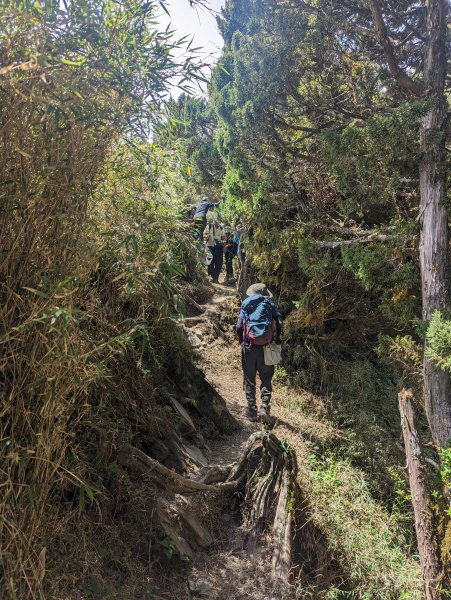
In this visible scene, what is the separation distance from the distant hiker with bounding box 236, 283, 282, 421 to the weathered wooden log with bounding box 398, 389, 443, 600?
1.85 meters

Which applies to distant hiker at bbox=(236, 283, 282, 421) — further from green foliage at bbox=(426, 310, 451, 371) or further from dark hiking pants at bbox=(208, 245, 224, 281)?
dark hiking pants at bbox=(208, 245, 224, 281)

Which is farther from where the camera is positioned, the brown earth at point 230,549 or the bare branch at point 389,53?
the bare branch at point 389,53

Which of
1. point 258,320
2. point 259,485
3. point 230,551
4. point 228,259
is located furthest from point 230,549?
point 228,259

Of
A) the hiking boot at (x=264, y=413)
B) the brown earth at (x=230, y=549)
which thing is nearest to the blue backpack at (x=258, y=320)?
the hiking boot at (x=264, y=413)

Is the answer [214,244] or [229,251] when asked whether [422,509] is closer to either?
[214,244]

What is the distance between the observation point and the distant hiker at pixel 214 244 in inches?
454

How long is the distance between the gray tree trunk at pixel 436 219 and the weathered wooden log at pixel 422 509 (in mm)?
715

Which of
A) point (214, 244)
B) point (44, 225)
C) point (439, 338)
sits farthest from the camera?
point (214, 244)

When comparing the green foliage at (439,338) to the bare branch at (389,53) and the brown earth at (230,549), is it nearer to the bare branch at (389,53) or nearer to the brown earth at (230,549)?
the brown earth at (230,549)

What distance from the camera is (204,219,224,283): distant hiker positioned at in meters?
11.5

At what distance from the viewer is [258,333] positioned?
6438 millimetres

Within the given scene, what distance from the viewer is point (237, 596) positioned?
377 centimetres

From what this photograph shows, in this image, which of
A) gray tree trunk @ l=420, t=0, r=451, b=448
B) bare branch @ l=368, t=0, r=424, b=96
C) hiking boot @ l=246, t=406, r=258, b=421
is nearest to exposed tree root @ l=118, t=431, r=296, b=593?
hiking boot @ l=246, t=406, r=258, b=421

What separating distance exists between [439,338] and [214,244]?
7082mm
